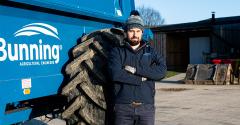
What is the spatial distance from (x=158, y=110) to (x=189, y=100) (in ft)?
8.64

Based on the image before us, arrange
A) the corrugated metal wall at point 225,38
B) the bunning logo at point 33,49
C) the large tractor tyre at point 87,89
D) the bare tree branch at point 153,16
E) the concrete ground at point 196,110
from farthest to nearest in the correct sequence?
the bare tree branch at point 153,16 → the corrugated metal wall at point 225,38 → the concrete ground at point 196,110 → the large tractor tyre at point 87,89 → the bunning logo at point 33,49

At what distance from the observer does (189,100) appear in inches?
550

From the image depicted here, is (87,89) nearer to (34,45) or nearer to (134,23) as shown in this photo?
(34,45)

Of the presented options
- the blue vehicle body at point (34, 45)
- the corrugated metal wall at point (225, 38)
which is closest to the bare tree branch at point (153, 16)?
the corrugated metal wall at point (225, 38)

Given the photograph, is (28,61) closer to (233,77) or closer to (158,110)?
(158,110)

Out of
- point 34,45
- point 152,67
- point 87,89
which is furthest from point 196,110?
point 34,45

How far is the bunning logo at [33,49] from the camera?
3978 millimetres

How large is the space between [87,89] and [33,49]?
0.75 metres

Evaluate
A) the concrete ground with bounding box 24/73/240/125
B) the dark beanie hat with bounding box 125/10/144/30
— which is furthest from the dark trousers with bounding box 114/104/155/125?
the concrete ground with bounding box 24/73/240/125

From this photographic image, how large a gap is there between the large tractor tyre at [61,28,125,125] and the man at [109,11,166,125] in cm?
46

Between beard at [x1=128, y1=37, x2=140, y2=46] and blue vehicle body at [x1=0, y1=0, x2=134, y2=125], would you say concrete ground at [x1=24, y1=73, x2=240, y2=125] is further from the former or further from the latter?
beard at [x1=128, y1=37, x2=140, y2=46]

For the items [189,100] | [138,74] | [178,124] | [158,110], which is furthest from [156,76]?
[189,100]

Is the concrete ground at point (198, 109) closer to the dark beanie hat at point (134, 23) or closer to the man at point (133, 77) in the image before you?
the man at point (133, 77)

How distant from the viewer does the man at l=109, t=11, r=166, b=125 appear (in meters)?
4.18
